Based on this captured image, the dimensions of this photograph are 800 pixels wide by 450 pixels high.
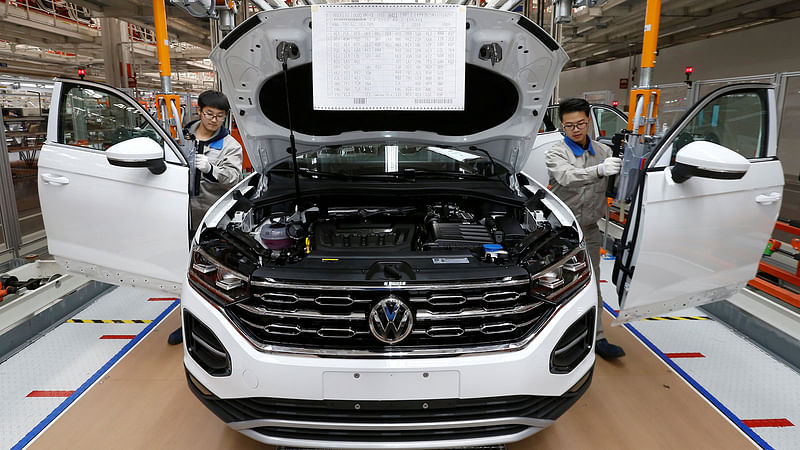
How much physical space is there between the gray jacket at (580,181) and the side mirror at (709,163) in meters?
0.59

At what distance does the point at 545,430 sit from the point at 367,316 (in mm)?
1129

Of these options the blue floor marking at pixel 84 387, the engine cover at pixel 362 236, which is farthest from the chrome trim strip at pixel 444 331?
the blue floor marking at pixel 84 387

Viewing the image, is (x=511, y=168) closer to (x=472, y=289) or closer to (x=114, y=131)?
(x=472, y=289)

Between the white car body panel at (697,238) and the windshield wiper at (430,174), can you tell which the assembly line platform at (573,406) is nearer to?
the white car body panel at (697,238)

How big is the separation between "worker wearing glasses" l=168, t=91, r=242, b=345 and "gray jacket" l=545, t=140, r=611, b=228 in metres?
Answer: 1.88

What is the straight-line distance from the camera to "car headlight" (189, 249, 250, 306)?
156 centimetres

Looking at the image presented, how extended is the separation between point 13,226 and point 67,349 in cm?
208

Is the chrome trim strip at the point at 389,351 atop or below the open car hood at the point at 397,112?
below

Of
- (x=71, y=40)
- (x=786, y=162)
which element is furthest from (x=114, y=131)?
(x=786, y=162)

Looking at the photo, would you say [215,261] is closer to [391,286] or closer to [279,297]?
[279,297]

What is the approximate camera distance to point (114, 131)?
22.0 feet

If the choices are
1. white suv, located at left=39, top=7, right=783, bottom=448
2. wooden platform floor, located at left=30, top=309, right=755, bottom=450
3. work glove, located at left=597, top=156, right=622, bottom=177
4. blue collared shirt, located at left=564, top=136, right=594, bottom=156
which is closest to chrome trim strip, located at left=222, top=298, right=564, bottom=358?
white suv, located at left=39, top=7, right=783, bottom=448

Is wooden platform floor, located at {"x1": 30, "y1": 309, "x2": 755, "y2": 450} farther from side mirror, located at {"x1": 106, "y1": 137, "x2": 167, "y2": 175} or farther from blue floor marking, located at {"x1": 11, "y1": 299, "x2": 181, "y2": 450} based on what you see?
side mirror, located at {"x1": 106, "y1": 137, "x2": 167, "y2": 175}

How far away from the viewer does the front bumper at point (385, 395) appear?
1467 mm
